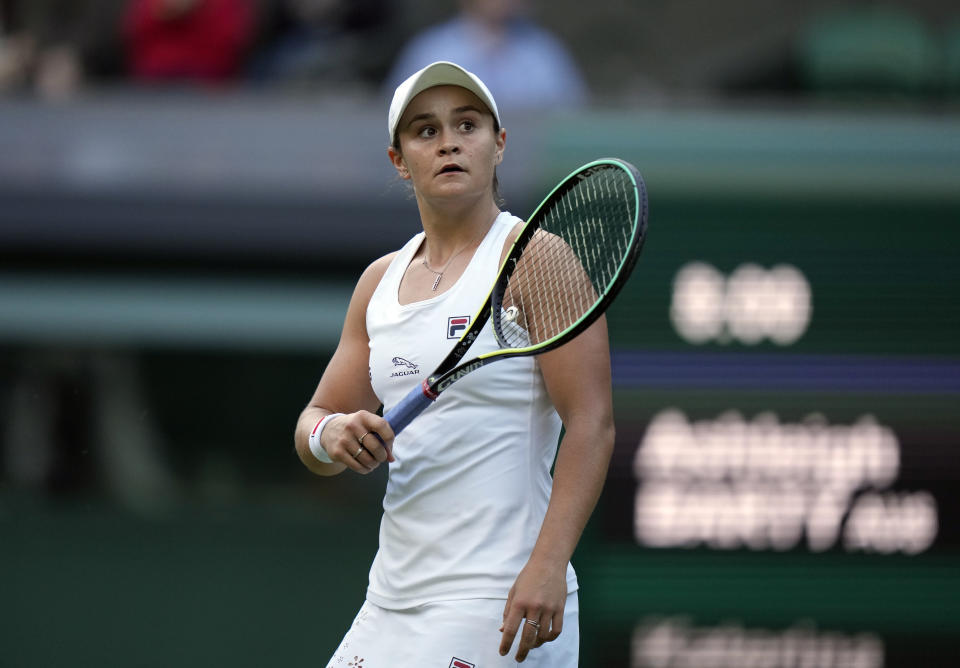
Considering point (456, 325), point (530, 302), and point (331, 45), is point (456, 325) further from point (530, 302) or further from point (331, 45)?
point (331, 45)

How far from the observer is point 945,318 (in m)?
5.47

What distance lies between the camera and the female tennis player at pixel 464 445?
2490mm

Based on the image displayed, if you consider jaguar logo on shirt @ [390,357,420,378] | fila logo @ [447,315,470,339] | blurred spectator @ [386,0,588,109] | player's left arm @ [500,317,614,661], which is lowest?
player's left arm @ [500,317,614,661]

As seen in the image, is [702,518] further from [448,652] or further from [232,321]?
[448,652]

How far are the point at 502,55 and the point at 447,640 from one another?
4172 mm

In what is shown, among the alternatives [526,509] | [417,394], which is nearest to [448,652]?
[526,509]

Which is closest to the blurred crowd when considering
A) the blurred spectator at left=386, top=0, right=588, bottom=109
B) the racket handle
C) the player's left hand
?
the blurred spectator at left=386, top=0, right=588, bottom=109

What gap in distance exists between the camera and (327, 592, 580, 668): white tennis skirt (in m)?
2.49

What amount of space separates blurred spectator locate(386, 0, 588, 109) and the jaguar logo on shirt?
3.63 meters

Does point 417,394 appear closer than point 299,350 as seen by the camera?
Yes

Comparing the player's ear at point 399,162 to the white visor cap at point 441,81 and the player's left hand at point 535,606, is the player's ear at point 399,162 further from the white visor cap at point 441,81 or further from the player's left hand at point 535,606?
the player's left hand at point 535,606

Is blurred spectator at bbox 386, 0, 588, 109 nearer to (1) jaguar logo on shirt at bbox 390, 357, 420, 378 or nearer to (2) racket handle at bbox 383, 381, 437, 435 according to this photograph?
(1) jaguar logo on shirt at bbox 390, 357, 420, 378

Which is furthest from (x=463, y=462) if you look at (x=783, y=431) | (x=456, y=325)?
(x=783, y=431)

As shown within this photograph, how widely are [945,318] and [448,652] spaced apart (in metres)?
3.55
